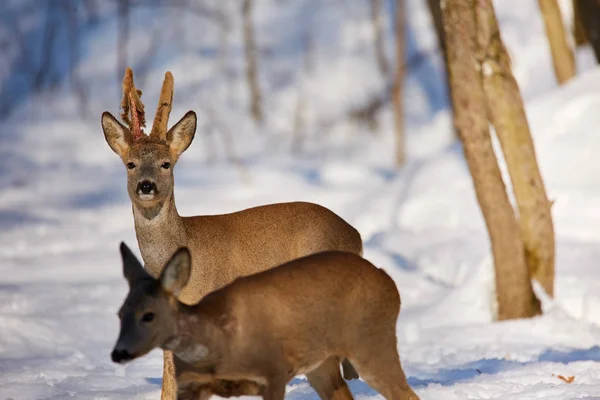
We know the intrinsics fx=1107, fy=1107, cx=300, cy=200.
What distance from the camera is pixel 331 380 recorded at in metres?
6.70

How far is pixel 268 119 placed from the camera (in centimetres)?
3803

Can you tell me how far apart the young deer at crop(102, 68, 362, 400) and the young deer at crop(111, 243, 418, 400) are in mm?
1659

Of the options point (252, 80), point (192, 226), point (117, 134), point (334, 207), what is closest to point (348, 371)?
point (192, 226)

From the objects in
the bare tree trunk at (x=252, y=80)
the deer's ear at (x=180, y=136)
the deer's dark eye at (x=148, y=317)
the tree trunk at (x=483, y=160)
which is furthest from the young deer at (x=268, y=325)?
the bare tree trunk at (x=252, y=80)

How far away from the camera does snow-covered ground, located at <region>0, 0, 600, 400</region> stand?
31.7 ft

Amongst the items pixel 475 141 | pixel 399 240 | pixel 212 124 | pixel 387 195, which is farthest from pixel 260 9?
pixel 475 141

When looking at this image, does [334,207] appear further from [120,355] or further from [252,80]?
[252,80]

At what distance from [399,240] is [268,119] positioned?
22.3 metres

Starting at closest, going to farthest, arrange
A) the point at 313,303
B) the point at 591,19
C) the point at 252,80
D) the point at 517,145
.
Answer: the point at 313,303
the point at 517,145
the point at 591,19
the point at 252,80

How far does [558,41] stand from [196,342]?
15.3 m

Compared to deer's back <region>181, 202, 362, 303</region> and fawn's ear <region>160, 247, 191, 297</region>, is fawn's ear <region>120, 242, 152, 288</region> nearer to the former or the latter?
fawn's ear <region>160, 247, 191, 297</region>

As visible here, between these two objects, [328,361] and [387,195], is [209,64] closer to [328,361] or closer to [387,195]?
[387,195]

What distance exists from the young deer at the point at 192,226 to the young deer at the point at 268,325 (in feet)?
5.44

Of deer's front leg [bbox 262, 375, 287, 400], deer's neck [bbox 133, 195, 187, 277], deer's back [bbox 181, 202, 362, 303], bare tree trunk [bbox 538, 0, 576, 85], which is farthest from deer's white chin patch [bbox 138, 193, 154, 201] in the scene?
bare tree trunk [bbox 538, 0, 576, 85]
